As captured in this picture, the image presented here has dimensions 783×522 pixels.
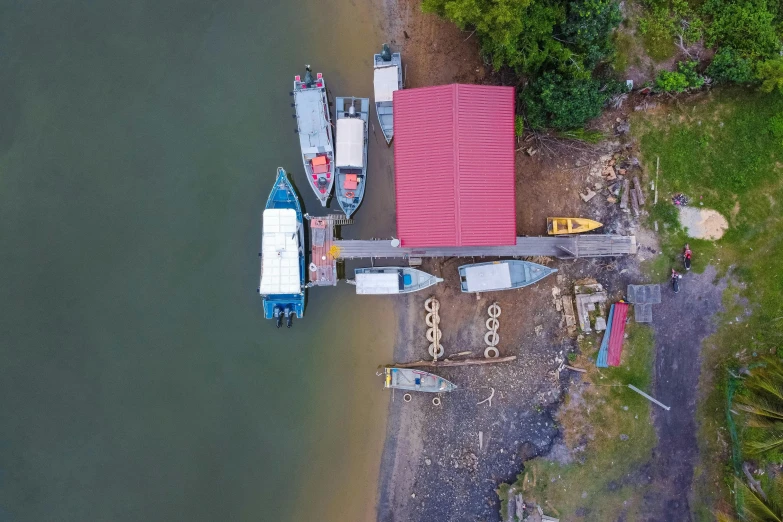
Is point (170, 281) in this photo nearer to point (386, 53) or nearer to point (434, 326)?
point (434, 326)

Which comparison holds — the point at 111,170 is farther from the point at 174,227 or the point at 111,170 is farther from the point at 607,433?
the point at 607,433

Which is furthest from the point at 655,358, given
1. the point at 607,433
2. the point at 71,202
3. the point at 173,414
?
the point at 71,202

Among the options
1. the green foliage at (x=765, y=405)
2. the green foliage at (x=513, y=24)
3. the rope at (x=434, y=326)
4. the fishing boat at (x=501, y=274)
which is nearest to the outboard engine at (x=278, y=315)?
the rope at (x=434, y=326)

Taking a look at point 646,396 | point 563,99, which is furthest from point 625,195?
point 646,396

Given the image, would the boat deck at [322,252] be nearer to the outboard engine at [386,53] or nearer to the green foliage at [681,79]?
the outboard engine at [386,53]

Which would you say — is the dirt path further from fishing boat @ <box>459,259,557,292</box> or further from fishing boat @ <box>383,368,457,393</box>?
fishing boat @ <box>383,368,457,393</box>
